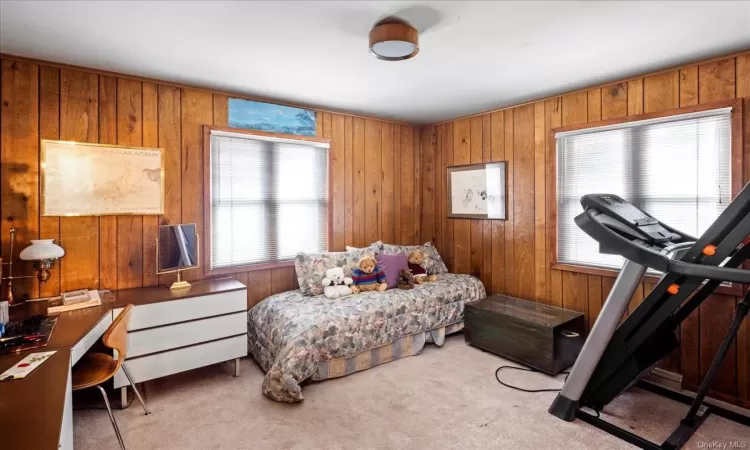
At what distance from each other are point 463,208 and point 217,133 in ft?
8.98

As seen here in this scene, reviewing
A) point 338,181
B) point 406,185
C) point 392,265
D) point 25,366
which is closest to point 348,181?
point 338,181

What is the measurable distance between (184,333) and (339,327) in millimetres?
1130

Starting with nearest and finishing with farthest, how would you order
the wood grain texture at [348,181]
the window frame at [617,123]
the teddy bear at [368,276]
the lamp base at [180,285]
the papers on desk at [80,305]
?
the papers on desk at [80,305]
the window frame at [617,123]
the lamp base at [180,285]
the teddy bear at [368,276]
the wood grain texture at [348,181]

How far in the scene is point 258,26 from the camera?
2.18 metres

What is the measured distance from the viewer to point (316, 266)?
3.62 m

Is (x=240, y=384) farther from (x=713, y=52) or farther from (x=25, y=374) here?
(x=713, y=52)

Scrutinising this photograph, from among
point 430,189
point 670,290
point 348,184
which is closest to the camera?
point 670,290

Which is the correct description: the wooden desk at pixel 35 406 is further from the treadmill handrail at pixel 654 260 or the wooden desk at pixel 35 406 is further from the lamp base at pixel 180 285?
the treadmill handrail at pixel 654 260

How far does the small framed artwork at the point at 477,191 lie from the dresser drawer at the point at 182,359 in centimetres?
274

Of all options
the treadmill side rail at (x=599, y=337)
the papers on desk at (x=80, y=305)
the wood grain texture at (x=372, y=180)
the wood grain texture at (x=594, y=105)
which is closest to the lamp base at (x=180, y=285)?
the papers on desk at (x=80, y=305)

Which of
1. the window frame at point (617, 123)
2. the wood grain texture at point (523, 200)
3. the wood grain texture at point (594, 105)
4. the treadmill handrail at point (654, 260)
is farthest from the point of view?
the wood grain texture at point (523, 200)

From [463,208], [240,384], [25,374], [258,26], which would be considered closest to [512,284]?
[463,208]

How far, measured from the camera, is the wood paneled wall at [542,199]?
2639mm

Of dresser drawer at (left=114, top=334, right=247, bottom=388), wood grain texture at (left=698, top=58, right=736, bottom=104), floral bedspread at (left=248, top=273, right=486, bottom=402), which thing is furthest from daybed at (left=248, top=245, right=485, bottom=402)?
wood grain texture at (left=698, top=58, right=736, bottom=104)
